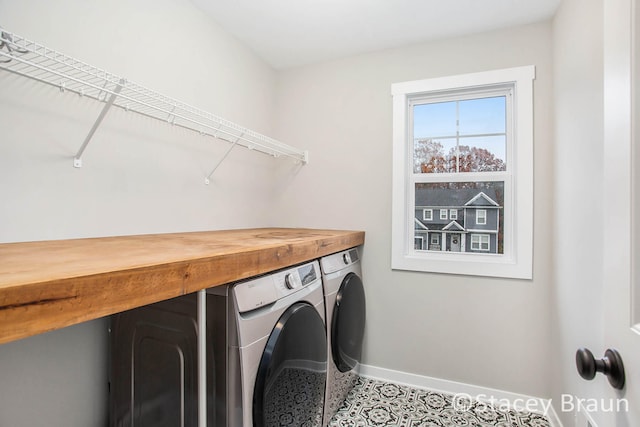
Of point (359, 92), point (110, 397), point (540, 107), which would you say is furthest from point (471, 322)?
point (110, 397)

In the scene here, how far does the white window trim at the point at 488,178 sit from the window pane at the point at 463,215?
47 millimetres

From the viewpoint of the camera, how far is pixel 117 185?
1.36 metres

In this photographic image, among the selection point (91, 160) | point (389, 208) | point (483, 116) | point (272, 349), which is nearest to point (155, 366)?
point (272, 349)

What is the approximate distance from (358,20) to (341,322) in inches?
71.5

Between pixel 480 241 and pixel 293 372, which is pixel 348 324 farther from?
pixel 480 241

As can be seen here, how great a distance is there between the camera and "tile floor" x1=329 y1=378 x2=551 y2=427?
171cm

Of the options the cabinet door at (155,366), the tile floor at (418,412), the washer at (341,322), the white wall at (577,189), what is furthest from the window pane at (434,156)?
the cabinet door at (155,366)

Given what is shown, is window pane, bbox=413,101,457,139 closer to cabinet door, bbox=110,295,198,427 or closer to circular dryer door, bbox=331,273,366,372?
circular dryer door, bbox=331,273,366,372

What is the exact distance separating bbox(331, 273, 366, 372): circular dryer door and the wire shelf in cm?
108

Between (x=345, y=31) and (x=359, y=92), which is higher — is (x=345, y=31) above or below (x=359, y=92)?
above

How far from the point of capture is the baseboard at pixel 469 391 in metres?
1.83

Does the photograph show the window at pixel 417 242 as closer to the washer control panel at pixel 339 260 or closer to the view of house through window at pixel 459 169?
the view of house through window at pixel 459 169

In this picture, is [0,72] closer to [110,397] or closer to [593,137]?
[110,397]

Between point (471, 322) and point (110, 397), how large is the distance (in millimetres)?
1999
